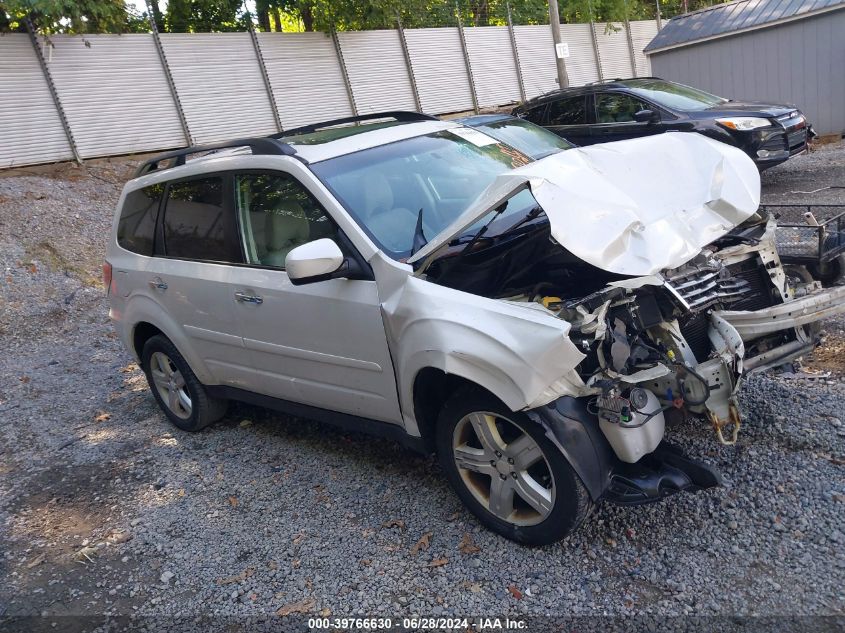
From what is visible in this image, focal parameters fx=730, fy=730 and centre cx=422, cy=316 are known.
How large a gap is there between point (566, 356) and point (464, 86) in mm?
17161

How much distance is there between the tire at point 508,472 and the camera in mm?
3074

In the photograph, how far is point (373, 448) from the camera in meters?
4.59

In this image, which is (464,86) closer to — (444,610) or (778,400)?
(778,400)

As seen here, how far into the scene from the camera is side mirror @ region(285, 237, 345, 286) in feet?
11.1

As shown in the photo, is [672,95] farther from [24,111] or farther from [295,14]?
[24,111]

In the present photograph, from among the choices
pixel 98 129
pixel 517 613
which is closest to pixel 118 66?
pixel 98 129

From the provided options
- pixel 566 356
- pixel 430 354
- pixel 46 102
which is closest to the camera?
pixel 566 356

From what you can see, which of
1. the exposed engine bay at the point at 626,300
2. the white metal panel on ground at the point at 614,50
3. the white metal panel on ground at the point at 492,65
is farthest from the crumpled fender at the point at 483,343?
the white metal panel on ground at the point at 614,50

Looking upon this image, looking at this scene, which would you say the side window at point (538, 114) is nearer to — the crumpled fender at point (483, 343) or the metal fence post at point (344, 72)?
the metal fence post at point (344, 72)

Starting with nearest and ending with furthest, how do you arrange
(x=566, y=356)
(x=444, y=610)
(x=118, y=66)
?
(x=566, y=356) → (x=444, y=610) → (x=118, y=66)

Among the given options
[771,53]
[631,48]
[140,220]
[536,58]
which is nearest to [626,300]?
[140,220]

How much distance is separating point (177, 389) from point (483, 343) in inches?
121

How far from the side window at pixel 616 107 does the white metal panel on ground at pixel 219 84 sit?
705cm

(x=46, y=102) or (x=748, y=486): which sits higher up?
(x=46, y=102)
